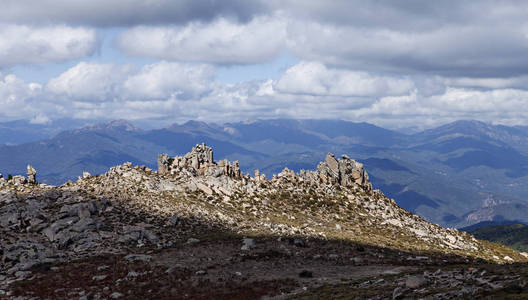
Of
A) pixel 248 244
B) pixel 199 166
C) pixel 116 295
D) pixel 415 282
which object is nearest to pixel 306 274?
pixel 415 282

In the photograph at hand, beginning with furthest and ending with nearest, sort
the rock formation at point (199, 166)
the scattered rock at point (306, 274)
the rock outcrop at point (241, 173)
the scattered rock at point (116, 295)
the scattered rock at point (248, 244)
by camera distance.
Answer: the rock outcrop at point (241, 173) → the rock formation at point (199, 166) → the scattered rock at point (248, 244) → the scattered rock at point (306, 274) → the scattered rock at point (116, 295)

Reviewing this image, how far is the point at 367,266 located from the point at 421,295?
22.2 metres

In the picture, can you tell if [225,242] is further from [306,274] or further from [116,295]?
[116,295]

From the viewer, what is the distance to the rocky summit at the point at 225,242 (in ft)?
139

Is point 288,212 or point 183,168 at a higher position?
point 183,168

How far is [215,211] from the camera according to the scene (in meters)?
80.2

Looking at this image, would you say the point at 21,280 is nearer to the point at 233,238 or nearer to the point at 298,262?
the point at 233,238

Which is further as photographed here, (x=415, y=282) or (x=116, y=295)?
(x=116, y=295)

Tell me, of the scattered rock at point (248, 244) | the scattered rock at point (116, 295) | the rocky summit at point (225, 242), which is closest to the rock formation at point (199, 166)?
the rocky summit at point (225, 242)

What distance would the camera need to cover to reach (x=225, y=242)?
207ft

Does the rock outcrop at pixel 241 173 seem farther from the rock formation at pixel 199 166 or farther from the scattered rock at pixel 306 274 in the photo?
the scattered rock at pixel 306 274

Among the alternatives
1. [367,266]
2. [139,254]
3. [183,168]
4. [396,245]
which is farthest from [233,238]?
[183,168]

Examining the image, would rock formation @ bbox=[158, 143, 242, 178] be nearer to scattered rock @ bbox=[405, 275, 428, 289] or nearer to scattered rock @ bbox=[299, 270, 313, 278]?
scattered rock @ bbox=[299, 270, 313, 278]

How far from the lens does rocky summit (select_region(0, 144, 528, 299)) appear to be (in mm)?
42375
